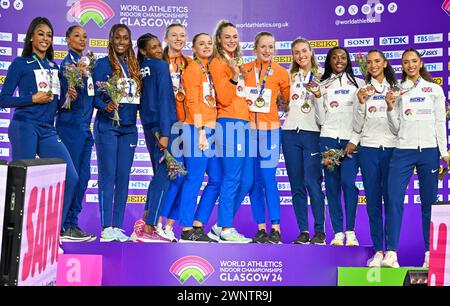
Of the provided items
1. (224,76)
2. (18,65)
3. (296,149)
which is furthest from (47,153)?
(296,149)

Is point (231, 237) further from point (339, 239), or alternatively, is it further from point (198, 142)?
point (339, 239)

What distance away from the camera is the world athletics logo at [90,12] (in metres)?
8.74

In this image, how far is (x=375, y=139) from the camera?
6.75m

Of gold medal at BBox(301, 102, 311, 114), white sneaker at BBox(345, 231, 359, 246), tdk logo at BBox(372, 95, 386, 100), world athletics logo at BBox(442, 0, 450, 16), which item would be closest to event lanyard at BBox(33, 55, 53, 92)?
gold medal at BBox(301, 102, 311, 114)

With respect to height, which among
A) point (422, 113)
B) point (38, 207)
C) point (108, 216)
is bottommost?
point (108, 216)

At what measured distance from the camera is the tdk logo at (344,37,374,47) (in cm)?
873

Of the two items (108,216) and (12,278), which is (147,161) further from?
(12,278)

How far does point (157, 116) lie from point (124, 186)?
27.3 inches

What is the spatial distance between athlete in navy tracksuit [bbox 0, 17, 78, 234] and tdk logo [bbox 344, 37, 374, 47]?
396 centimetres

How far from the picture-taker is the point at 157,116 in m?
6.55

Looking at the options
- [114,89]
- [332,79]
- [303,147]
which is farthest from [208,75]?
[332,79]

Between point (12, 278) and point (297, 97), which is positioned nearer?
point (12, 278)

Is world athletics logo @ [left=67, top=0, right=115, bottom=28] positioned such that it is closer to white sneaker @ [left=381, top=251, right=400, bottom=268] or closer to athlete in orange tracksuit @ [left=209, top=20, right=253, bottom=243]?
athlete in orange tracksuit @ [left=209, top=20, right=253, bottom=243]

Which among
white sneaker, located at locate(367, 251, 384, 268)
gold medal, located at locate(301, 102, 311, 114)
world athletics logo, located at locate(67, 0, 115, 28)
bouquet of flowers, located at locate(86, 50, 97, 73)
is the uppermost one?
world athletics logo, located at locate(67, 0, 115, 28)
